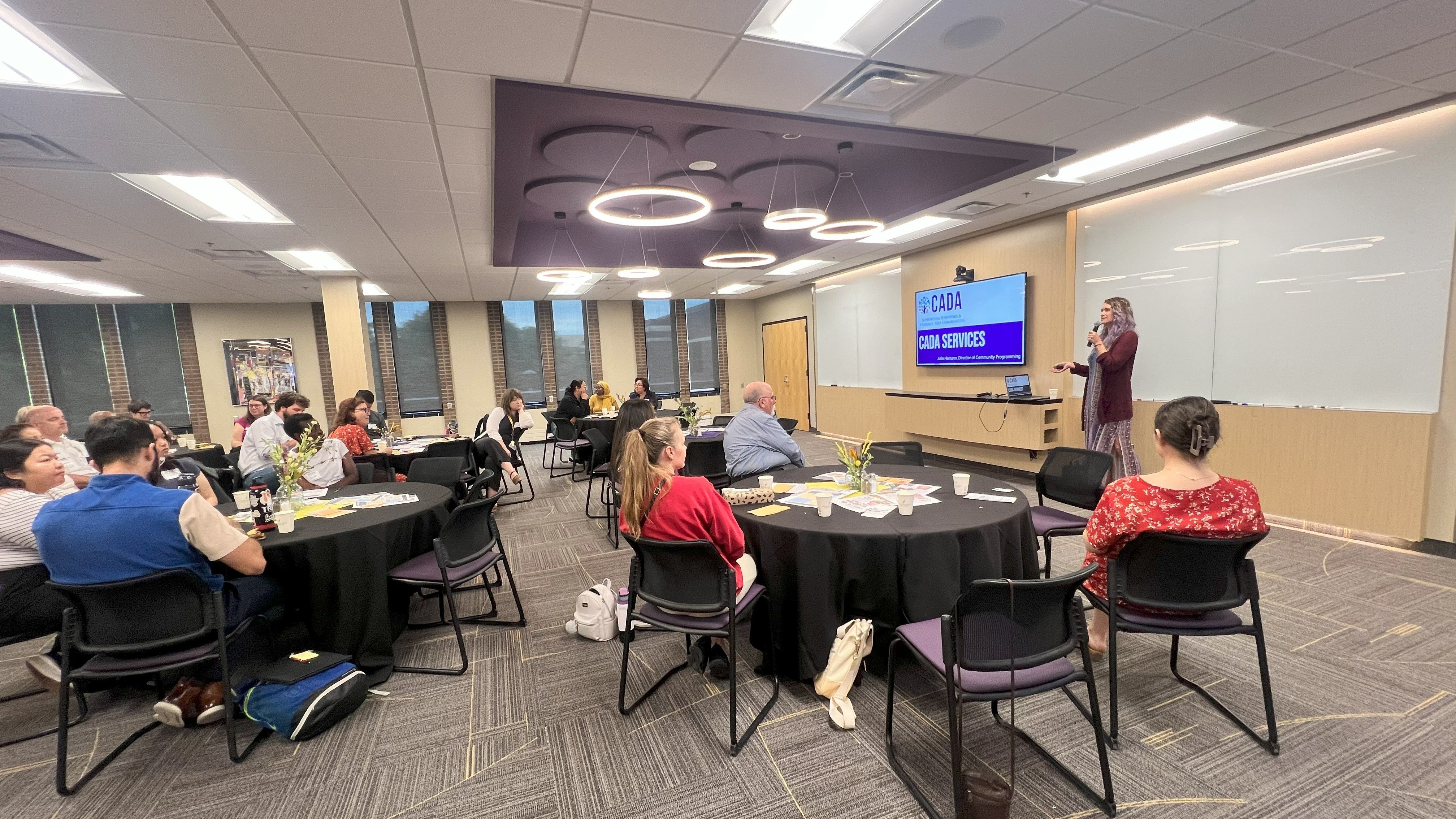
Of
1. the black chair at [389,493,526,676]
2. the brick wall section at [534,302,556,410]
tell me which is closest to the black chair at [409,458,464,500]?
the black chair at [389,493,526,676]

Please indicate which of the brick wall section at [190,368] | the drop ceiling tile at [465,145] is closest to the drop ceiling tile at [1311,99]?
the drop ceiling tile at [465,145]

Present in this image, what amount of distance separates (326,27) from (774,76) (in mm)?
2000

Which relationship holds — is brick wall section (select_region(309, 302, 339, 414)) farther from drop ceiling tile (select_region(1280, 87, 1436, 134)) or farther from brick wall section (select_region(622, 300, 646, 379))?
drop ceiling tile (select_region(1280, 87, 1436, 134))

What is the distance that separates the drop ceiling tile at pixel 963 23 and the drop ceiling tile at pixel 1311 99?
206 cm

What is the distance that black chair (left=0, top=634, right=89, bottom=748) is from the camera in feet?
8.15

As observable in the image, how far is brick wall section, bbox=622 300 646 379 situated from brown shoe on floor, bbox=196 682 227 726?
33.1ft

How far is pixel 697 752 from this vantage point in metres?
2.23

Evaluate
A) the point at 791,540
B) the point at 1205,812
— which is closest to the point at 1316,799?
the point at 1205,812

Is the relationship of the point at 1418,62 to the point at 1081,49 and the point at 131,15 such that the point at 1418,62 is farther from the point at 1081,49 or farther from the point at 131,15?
the point at 131,15

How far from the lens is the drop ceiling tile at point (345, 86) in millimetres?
2500

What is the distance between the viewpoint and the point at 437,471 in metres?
4.42

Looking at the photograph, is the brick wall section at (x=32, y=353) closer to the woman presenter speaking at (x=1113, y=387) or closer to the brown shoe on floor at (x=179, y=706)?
the brown shoe on floor at (x=179, y=706)

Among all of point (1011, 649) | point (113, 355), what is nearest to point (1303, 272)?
point (1011, 649)

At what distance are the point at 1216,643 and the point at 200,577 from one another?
185 inches
